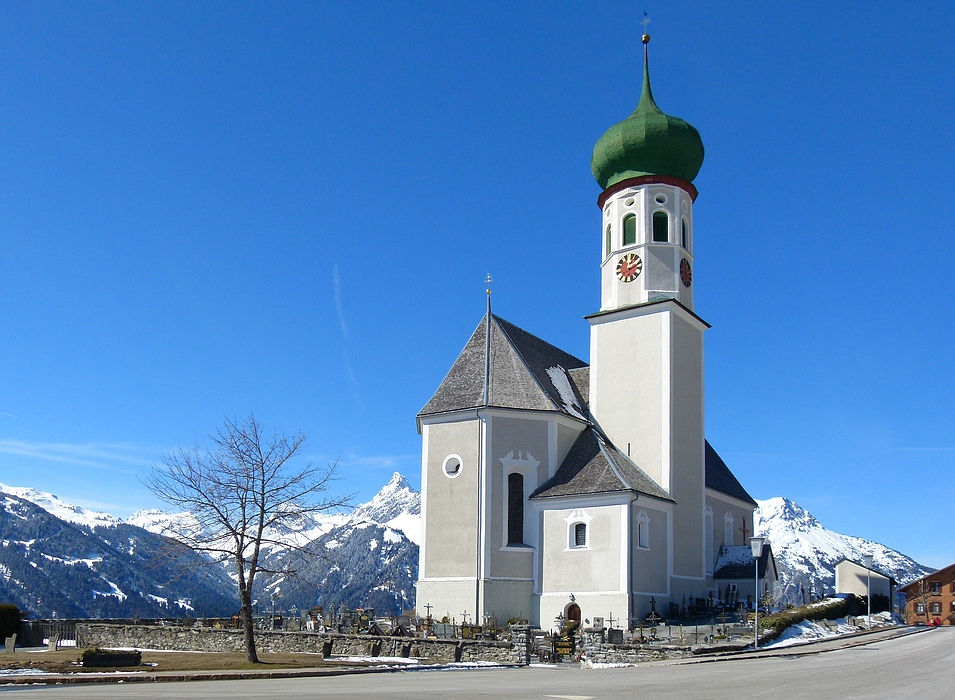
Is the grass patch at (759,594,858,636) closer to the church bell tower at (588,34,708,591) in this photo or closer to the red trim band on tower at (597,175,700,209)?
the church bell tower at (588,34,708,591)

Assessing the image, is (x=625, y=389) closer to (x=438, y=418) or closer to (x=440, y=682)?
(x=438, y=418)

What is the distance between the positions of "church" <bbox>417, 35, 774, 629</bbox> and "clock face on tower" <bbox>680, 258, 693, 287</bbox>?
122mm

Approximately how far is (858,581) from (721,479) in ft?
32.2

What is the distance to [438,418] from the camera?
4119cm

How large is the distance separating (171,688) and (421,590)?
22419mm

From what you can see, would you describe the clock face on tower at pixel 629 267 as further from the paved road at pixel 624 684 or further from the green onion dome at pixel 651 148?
the paved road at pixel 624 684

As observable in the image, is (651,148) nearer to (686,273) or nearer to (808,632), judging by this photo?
(686,273)

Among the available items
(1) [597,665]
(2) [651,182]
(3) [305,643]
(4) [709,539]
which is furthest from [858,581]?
(3) [305,643]

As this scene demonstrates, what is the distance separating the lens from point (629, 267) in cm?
4406

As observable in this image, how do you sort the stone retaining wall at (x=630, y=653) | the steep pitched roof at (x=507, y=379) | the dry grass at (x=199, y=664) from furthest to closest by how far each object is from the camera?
the steep pitched roof at (x=507, y=379) < the stone retaining wall at (x=630, y=653) < the dry grass at (x=199, y=664)

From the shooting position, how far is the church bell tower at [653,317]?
41688 mm

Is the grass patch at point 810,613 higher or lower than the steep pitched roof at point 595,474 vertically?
lower

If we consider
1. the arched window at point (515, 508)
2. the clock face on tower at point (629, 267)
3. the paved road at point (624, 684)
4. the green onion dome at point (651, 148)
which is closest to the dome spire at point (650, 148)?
the green onion dome at point (651, 148)

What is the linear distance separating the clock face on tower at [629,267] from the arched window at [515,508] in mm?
10826
